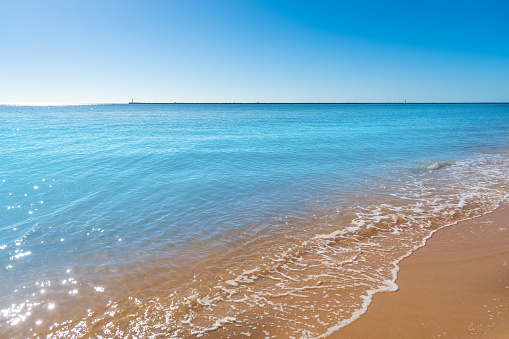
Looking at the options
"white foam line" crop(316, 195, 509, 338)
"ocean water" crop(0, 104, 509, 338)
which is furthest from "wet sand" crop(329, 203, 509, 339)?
"ocean water" crop(0, 104, 509, 338)

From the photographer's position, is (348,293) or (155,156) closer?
(348,293)

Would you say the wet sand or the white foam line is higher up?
the wet sand

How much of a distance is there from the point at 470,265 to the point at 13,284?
344 inches

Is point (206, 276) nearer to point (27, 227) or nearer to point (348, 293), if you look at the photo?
point (348, 293)

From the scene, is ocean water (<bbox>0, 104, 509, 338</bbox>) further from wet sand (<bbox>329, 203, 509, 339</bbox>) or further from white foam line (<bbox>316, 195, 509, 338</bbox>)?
wet sand (<bbox>329, 203, 509, 339</bbox>)

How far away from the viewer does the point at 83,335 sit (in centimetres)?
425

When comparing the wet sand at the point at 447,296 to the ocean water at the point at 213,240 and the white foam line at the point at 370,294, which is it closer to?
the white foam line at the point at 370,294

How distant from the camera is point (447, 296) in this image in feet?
15.4

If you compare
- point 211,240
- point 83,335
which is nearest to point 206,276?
point 211,240

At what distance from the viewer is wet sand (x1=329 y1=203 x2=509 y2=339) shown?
3963 mm

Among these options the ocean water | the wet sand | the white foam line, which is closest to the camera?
the wet sand

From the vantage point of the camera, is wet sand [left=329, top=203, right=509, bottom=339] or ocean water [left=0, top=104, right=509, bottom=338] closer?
wet sand [left=329, top=203, right=509, bottom=339]

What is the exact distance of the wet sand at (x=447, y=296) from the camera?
13.0 ft

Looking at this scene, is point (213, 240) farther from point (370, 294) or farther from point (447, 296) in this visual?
point (447, 296)
